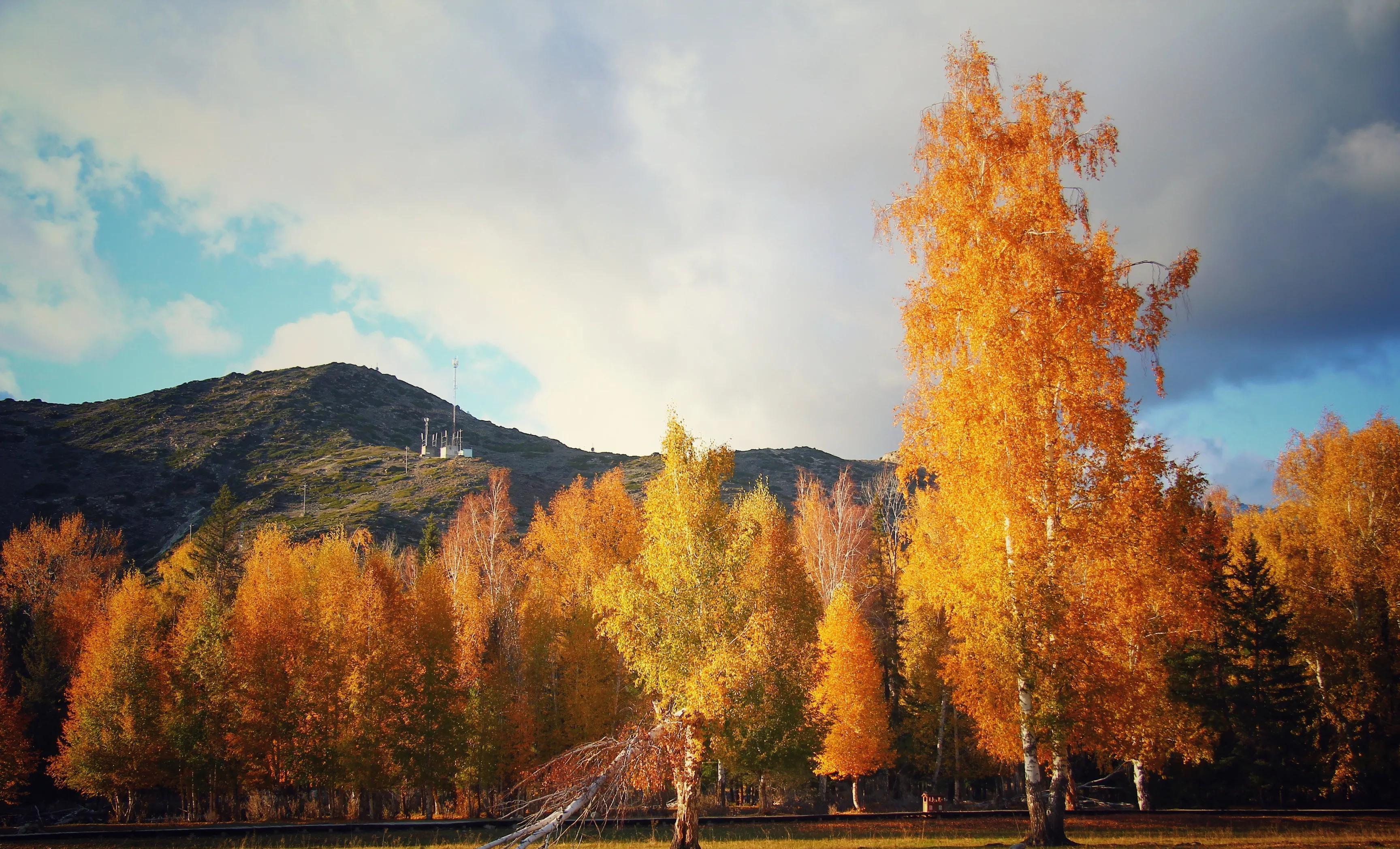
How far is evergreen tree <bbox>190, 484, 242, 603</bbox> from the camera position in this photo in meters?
55.1

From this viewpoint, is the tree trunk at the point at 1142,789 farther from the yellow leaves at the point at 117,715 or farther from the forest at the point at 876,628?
the yellow leaves at the point at 117,715

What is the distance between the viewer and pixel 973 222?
1797cm

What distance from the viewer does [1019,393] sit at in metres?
16.8

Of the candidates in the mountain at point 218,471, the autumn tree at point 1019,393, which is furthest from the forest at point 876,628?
the mountain at point 218,471

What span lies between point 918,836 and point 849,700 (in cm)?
1878

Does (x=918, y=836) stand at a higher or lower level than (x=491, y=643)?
lower

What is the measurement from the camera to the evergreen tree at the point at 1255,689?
3697cm

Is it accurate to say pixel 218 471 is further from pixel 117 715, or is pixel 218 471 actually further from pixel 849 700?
pixel 849 700

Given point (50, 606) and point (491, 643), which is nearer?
point (491, 643)

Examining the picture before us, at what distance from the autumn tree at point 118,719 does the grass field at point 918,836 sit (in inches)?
442

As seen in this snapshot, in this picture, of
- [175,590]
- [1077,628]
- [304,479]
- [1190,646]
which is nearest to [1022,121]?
[1077,628]

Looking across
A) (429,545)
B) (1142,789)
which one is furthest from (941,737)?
(429,545)

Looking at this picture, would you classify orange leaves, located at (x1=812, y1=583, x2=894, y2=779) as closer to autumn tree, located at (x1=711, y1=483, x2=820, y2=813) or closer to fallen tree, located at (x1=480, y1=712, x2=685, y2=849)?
autumn tree, located at (x1=711, y1=483, x2=820, y2=813)

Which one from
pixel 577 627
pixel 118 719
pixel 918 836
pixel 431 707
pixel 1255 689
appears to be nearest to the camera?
pixel 918 836
